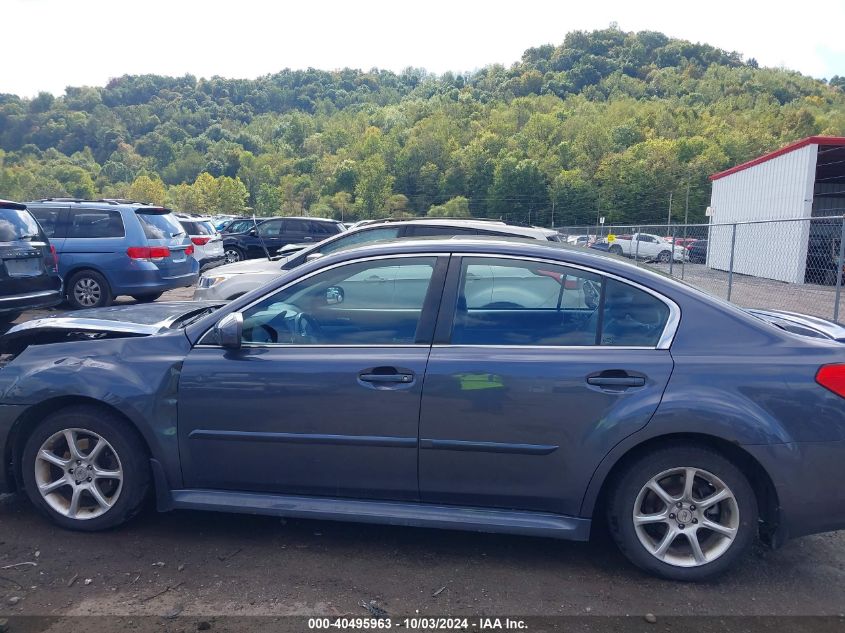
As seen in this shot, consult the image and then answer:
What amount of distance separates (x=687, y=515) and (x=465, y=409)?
117 cm

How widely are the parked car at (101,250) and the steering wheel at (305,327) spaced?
8.50 m

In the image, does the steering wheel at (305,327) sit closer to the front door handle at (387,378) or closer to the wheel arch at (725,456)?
the front door handle at (387,378)

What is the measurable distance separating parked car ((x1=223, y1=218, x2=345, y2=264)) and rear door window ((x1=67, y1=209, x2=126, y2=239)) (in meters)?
9.00

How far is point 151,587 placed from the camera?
325cm

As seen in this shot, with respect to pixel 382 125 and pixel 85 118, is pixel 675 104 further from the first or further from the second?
pixel 85 118

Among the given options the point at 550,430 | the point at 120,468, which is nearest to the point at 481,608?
the point at 550,430

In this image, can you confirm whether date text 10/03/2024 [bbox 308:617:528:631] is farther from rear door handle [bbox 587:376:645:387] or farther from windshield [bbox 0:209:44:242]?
windshield [bbox 0:209:44:242]

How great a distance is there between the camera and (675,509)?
131 inches

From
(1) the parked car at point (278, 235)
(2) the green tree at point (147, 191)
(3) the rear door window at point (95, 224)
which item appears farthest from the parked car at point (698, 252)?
(2) the green tree at point (147, 191)

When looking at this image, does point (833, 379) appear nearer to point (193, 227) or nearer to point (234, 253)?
point (193, 227)

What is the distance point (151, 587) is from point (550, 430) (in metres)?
2.01

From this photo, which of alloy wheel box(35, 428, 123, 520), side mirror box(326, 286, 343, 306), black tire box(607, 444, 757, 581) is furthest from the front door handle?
alloy wheel box(35, 428, 123, 520)

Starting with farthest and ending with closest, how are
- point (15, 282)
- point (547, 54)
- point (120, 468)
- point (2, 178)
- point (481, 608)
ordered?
point (547, 54), point (2, 178), point (15, 282), point (120, 468), point (481, 608)

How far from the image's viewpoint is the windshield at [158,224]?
11.5 meters
